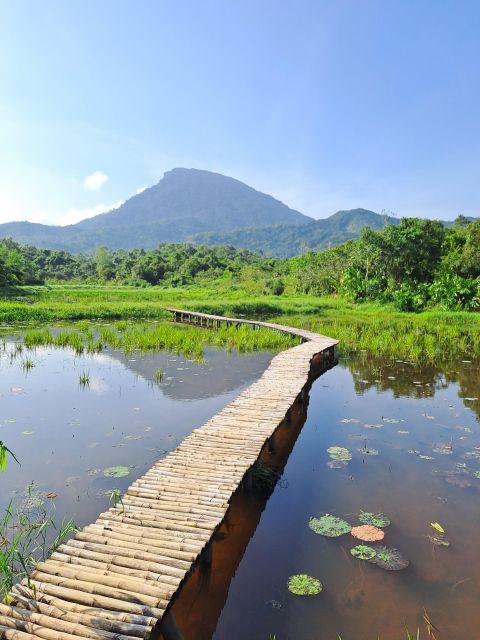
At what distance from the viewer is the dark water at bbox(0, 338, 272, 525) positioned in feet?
16.9

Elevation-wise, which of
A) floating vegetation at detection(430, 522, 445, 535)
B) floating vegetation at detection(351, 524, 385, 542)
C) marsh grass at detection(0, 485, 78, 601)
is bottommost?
marsh grass at detection(0, 485, 78, 601)

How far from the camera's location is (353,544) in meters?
4.03

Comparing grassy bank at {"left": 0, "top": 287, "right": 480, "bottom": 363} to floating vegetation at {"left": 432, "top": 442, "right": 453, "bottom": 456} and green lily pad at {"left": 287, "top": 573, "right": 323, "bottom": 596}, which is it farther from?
green lily pad at {"left": 287, "top": 573, "right": 323, "bottom": 596}

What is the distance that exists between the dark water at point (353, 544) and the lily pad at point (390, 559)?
61 mm

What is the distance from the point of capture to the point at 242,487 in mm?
5062

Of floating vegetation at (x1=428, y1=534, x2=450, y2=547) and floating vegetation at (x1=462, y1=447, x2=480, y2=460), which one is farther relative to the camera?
floating vegetation at (x1=462, y1=447, x2=480, y2=460)

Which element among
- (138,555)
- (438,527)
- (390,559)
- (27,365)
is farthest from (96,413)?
(438,527)

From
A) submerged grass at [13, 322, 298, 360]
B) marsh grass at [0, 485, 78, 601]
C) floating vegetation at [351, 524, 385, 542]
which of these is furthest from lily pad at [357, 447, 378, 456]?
submerged grass at [13, 322, 298, 360]

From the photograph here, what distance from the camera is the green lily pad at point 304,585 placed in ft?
11.4

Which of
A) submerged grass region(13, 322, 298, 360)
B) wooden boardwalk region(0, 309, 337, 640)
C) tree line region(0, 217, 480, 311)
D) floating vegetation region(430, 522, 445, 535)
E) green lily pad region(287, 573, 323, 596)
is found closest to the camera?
wooden boardwalk region(0, 309, 337, 640)

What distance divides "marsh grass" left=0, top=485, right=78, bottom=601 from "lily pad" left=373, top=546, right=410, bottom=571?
263 centimetres

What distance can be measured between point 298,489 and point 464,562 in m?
1.87

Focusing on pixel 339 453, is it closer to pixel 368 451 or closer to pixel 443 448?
pixel 368 451

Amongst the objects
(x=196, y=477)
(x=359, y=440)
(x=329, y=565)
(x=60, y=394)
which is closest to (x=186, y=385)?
(x=60, y=394)
